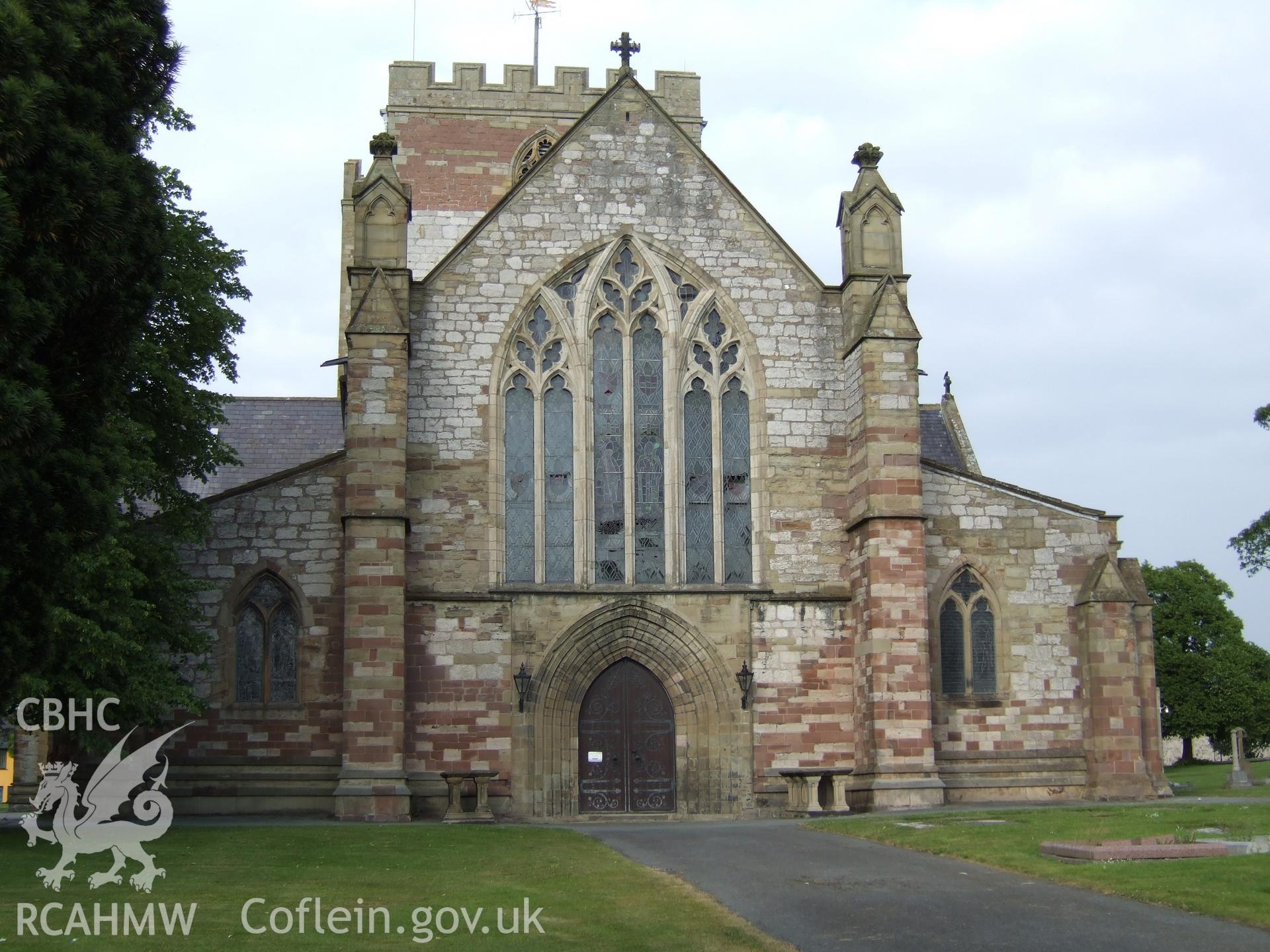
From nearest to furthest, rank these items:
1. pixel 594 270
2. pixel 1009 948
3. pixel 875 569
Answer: pixel 1009 948
pixel 875 569
pixel 594 270

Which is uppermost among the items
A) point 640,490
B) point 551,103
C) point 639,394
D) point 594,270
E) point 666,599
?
point 551,103

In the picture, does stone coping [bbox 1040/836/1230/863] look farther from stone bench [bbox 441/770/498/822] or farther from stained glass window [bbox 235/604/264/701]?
stained glass window [bbox 235/604/264/701]

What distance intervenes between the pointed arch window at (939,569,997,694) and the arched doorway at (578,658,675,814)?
490 cm

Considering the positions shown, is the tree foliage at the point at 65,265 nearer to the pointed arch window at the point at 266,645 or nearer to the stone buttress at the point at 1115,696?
the pointed arch window at the point at 266,645

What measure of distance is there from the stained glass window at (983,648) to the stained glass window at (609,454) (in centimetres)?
621

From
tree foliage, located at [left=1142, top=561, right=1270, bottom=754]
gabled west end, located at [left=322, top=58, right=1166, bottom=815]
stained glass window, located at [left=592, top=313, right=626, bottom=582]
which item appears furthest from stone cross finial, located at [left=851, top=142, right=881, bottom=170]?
tree foliage, located at [left=1142, top=561, right=1270, bottom=754]

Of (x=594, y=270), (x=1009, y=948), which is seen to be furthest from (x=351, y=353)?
(x=1009, y=948)

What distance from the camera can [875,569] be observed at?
989 inches

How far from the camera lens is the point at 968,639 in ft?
86.8

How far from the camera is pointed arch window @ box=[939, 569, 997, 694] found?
86.3ft

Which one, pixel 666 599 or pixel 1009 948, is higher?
pixel 666 599

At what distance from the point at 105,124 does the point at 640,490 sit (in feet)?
49.0

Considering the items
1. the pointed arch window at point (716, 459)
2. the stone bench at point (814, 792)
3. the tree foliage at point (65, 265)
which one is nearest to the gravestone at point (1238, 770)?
the stone bench at point (814, 792)

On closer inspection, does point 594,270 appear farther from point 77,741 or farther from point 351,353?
point 77,741
